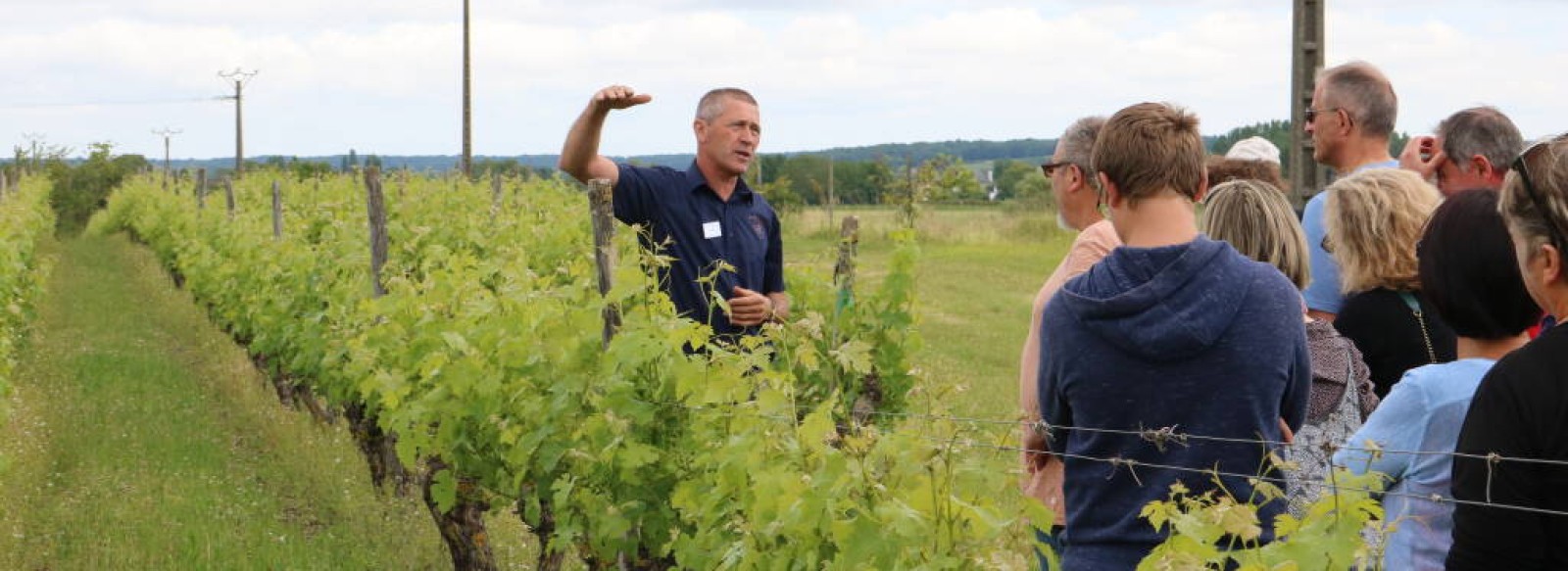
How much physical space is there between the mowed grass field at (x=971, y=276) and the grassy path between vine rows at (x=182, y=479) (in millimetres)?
2522

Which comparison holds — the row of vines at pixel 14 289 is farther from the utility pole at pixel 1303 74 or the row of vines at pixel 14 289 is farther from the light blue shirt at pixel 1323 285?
the utility pole at pixel 1303 74

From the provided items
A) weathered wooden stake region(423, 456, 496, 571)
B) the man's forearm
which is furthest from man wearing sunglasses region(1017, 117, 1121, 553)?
weathered wooden stake region(423, 456, 496, 571)

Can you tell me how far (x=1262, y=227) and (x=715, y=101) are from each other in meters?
2.09

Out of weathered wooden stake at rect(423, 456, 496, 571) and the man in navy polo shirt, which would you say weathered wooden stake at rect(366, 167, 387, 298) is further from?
the man in navy polo shirt

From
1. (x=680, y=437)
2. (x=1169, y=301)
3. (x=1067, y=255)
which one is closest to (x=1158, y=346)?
(x=1169, y=301)

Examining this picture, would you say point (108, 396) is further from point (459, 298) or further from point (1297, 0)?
point (1297, 0)

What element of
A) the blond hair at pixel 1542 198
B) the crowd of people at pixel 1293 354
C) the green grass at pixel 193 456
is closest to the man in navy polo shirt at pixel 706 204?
the green grass at pixel 193 456

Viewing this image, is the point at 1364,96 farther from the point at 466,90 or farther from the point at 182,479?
the point at 466,90

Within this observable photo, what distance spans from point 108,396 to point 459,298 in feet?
23.0

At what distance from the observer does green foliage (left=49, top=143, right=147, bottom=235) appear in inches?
1745

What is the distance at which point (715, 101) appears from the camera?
4.98m

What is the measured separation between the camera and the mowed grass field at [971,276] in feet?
38.3

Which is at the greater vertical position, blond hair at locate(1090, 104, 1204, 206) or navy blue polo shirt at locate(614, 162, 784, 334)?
blond hair at locate(1090, 104, 1204, 206)

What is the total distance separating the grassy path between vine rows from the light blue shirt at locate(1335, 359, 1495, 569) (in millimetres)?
4616
